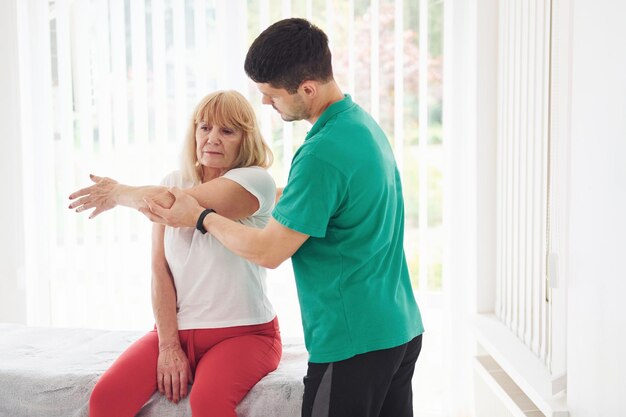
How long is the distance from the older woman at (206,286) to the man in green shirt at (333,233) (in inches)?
12.3

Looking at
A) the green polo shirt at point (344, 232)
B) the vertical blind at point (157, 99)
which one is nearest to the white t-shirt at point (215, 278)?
the green polo shirt at point (344, 232)

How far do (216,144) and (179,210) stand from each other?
0.28m

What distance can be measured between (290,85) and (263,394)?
827 millimetres

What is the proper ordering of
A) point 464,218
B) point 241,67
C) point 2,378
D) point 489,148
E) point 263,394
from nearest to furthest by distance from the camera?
point 263,394, point 2,378, point 489,148, point 464,218, point 241,67

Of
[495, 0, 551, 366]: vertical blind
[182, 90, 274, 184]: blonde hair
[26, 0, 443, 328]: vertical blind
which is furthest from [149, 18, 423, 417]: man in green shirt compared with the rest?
[26, 0, 443, 328]: vertical blind

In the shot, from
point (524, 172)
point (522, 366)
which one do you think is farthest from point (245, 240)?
point (524, 172)

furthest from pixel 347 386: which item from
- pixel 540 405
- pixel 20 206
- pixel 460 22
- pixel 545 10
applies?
pixel 20 206

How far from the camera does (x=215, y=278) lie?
209 centimetres

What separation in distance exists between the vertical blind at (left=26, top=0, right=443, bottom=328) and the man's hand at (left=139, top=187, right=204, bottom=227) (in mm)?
1461

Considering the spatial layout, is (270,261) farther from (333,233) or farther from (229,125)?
(229,125)

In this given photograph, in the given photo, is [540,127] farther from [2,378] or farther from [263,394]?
[2,378]

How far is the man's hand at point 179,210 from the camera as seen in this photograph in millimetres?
1932

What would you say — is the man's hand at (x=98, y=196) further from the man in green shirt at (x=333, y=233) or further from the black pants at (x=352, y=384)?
the black pants at (x=352, y=384)

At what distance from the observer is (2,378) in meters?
2.14
